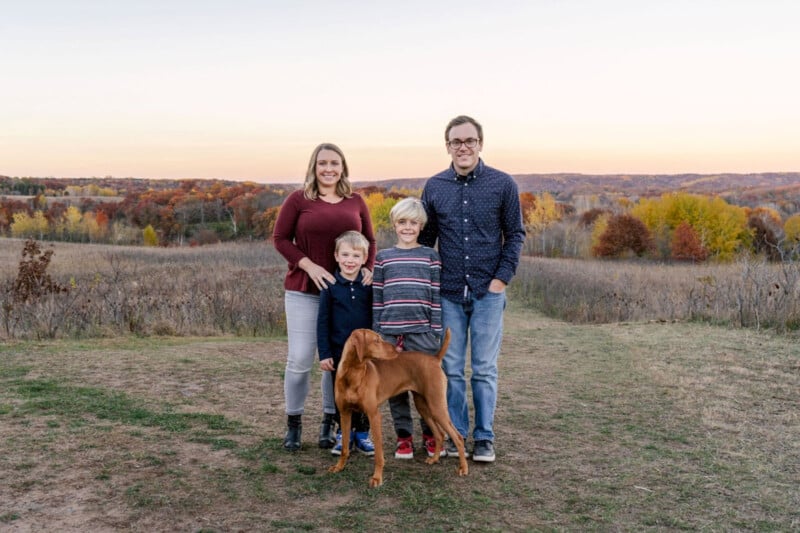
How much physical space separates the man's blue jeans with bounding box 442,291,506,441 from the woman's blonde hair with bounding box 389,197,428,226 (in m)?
0.61

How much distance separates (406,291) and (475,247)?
56cm

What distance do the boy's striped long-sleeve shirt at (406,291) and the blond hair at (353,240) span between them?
0.12 m

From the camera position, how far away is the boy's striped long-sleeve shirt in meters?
4.58

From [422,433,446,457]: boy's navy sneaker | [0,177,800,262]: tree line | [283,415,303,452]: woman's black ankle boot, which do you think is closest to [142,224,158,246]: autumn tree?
[0,177,800,262]: tree line

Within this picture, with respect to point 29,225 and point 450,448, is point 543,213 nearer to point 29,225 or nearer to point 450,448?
point 29,225

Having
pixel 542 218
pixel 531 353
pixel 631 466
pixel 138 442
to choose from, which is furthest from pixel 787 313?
pixel 542 218

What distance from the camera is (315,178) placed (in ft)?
15.9

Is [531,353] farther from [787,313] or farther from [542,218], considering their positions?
[542,218]

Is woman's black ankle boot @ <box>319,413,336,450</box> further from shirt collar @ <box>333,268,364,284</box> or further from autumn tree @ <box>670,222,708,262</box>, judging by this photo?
autumn tree @ <box>670,222,708,262</box>

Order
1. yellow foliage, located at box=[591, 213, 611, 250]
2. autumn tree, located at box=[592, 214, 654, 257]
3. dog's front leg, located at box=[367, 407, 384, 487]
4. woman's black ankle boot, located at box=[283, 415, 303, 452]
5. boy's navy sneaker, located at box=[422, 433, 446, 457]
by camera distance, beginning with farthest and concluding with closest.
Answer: yellow foliage, located at box=[591, 213, 611, 250] → autumn tree, located at box=[592, 214, 654, 257] → woman's black ankle boot, located at box=[283, 415, 303, 452] → boy's navy sneaker, located at box=[422, 433, 446, 457] → dog's front leg, located at box=[367, 407, 384, 487]

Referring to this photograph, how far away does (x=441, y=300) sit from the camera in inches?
188

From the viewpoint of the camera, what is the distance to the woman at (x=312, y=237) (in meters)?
4.79

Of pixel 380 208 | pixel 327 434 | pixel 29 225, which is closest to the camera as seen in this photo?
pixel 327 434

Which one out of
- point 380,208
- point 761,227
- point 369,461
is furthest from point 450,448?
point 380,208
